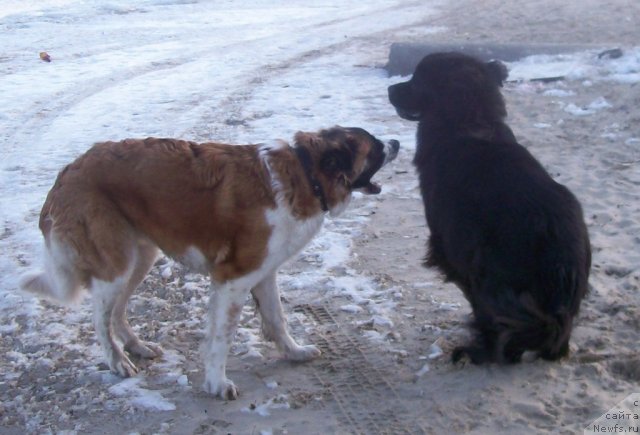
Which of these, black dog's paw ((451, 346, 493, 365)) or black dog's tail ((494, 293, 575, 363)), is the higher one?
black dog's tail ((494, 293, 575, 363))

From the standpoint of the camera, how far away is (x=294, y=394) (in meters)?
4.23

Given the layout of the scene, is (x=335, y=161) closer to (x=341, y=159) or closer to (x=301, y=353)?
(x=341, y=159)

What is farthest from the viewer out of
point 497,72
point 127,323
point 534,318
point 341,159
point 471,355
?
point 497,72

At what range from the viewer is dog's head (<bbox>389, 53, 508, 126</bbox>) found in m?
5.09

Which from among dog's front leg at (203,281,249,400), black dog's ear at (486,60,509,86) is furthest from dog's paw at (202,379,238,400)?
black dog's ear at (486,60,509,86)

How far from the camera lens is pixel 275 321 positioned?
4633mm

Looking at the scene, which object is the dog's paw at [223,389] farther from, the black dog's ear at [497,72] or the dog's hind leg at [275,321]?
the black dog's ear at [497,72]

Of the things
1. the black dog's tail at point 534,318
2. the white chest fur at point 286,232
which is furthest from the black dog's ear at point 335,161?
the black dog's tail at point 534,318

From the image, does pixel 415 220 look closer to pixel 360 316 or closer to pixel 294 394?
pixel 360 316

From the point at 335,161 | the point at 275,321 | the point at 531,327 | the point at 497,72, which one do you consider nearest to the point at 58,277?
the point at 275,321

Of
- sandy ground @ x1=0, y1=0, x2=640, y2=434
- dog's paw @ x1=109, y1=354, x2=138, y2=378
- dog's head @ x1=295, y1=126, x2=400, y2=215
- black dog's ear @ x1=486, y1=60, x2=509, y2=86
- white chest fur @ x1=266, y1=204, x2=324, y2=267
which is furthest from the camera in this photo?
black dog's ear @ x1=486, y1=60, x2=509, y2=86

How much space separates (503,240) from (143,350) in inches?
82.8

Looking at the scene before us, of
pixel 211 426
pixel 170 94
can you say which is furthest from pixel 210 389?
pixel 170 94

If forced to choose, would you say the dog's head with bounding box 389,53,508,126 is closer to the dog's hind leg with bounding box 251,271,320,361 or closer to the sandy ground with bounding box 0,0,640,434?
the sandy ground with bounding box 0,0,640,434
